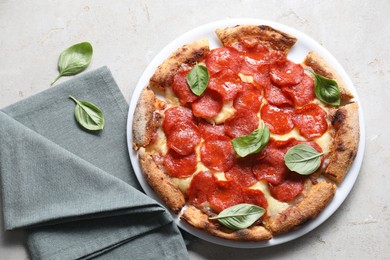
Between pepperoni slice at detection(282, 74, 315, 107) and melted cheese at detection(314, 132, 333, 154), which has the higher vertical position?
pepperoni slice at detection(282, 74, 315, 107)

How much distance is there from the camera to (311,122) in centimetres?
381

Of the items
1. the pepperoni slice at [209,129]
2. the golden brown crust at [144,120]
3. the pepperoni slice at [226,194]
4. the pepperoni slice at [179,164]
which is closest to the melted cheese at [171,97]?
the golden brown crust at [144,120]

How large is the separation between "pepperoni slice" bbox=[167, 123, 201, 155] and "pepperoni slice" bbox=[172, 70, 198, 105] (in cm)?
18

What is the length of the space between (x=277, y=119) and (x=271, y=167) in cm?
→ 33

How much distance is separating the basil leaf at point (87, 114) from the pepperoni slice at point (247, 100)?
39.0 inches

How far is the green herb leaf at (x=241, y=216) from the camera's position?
3680mm

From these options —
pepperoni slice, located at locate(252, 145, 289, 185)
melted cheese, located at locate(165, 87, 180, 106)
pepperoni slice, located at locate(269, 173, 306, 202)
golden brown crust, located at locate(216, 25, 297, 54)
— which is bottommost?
pepperoni slice, located at locate(269, 173, 306, 202)

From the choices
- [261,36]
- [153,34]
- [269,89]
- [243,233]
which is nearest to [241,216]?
[243,233]

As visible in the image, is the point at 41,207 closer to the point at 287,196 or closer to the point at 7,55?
the point at 7,55

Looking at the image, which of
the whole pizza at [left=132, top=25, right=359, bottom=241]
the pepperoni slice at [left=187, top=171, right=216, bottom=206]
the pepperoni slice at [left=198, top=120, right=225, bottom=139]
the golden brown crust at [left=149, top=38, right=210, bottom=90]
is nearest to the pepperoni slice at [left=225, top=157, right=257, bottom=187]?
the whole pizza at [left=132, top=25, right=359, bottom=241]

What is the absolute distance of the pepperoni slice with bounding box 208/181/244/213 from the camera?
3.76 m

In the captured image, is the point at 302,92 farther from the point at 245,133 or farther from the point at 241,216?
the point at 241,216

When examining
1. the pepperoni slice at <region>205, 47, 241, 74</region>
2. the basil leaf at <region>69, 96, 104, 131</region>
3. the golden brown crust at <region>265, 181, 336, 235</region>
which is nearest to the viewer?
the golden brown crust at <region>265, 181, 336, 235</region>

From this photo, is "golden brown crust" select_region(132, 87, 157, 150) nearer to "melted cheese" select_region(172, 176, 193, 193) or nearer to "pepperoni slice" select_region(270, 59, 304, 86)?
"melted cheese" select_region(172, 176, 193, 193)
